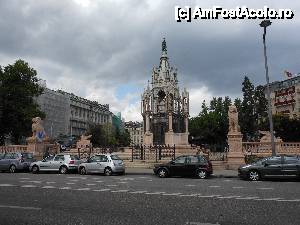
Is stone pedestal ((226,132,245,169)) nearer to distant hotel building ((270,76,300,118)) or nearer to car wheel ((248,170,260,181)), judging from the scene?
car wheel ((248,170,260,181))

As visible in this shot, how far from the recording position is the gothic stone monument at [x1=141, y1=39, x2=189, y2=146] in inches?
1660

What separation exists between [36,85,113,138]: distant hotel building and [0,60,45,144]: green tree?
130ft

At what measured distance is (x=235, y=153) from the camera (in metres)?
27.9

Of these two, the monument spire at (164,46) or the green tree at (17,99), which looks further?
the green tree at (17,99)

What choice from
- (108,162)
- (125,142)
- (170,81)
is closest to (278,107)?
(125,142)

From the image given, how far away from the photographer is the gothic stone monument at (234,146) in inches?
1088

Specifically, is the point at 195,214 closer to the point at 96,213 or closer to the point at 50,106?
the point at 96,213

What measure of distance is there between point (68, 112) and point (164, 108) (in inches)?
3440

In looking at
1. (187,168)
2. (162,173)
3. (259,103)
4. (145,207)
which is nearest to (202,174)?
(187,168)

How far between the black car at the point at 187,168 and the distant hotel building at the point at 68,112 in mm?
77400

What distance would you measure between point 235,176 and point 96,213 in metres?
15.0

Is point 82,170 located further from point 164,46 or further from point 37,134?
point 164,46

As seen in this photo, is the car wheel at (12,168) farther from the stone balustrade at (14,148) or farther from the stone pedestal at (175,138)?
the stone pedestal at (175,138)

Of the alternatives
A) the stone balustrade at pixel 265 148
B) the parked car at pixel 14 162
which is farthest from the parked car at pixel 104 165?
the stone balustrade at pixel 265 148
